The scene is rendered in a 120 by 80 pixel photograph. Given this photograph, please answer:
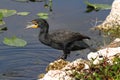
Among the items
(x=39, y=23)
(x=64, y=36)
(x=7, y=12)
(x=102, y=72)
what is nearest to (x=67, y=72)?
(x=102, y=72)

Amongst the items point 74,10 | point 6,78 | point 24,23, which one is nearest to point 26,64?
point 6,78

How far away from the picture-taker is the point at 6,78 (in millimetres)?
9406

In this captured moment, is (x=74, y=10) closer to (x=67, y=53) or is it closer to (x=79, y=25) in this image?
(x=79, y=25)

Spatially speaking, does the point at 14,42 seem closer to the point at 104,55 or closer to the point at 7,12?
the point at 7,12

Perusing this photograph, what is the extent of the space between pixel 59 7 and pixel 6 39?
3160mm

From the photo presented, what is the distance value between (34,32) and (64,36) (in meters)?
1.85

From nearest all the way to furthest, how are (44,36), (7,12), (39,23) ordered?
(44,36) < (39,23) < (7,12)

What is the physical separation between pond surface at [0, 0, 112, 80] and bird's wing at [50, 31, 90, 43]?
397mm

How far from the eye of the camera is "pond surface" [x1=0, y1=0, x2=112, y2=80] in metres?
9.80

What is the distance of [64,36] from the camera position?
10.1 m

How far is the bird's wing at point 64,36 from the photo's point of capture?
10.0 m

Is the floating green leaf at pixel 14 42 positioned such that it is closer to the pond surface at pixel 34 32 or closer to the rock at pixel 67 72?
the pond surface at pixel 34 32

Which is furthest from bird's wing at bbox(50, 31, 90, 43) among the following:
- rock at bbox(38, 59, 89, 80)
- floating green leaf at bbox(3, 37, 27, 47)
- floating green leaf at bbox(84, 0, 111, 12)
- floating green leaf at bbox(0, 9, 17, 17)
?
floating green leaf at bbox(84, 0, 111, 12)

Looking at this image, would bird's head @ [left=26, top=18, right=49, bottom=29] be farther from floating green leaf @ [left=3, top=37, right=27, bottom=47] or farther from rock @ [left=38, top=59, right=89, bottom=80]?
rock @ [left=38, top=59, right=89, bottom=80]
